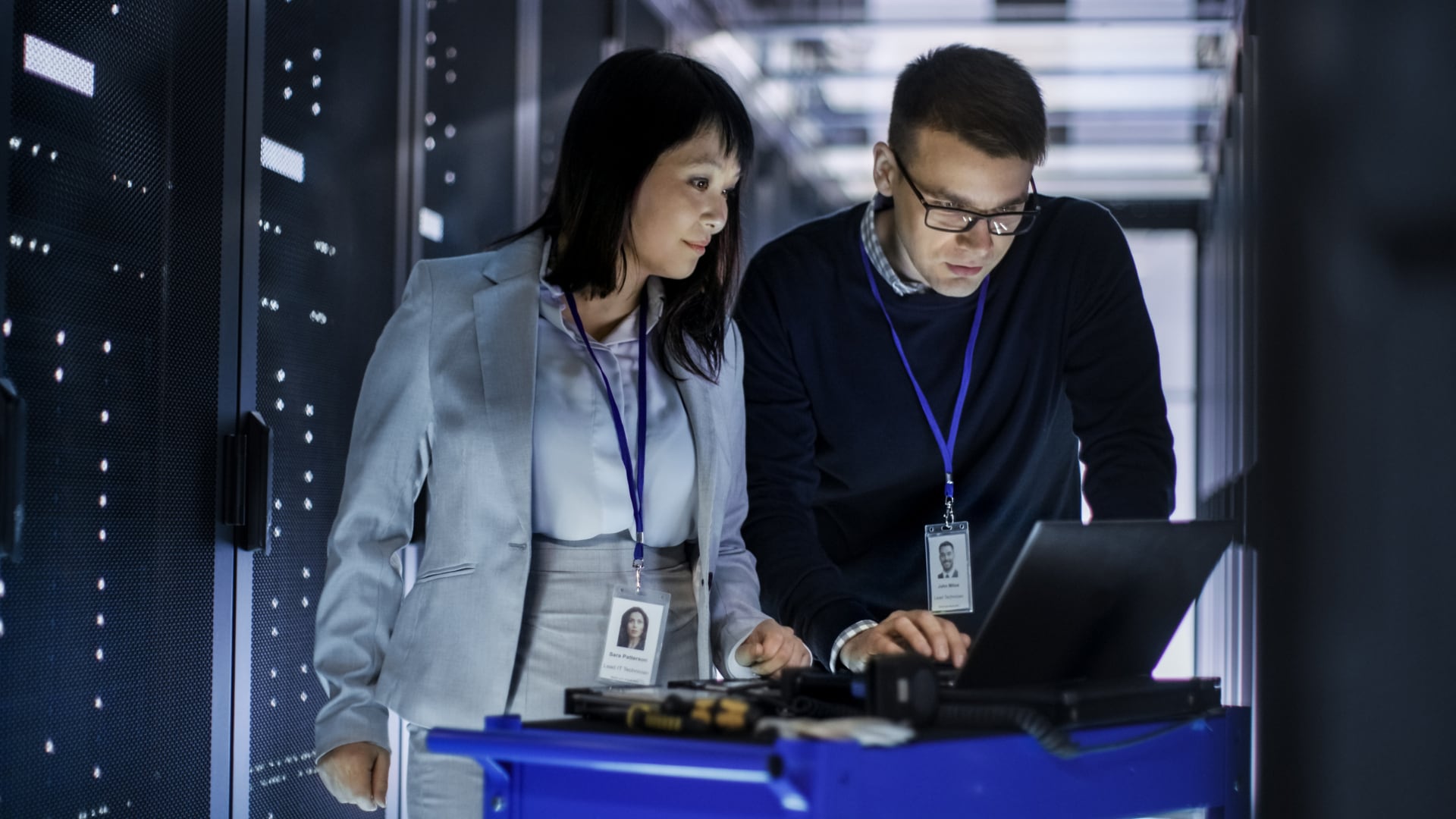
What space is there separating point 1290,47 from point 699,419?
122 cm

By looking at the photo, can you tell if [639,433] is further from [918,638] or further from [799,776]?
[799,776]

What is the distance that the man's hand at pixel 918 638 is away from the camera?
1.53m

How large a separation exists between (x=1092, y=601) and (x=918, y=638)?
0.33 meters

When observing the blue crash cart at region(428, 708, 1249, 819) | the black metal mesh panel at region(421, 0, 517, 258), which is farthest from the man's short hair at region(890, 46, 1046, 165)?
the black metal mesh panel at region(421, 0, 517, 258)

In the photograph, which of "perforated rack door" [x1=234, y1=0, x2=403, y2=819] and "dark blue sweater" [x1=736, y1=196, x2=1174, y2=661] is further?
"perforated rack door" [x1=234, y1=0, x2=403, y2=819]

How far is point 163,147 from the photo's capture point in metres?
2.31

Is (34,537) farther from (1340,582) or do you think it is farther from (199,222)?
(1340,582)

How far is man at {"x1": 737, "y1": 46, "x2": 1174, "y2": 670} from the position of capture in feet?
7.16

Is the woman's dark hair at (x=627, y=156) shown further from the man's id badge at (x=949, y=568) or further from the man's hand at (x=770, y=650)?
the man's id badge at (x=949, y=568)

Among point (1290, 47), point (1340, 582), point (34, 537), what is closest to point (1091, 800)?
point (1340, 582)

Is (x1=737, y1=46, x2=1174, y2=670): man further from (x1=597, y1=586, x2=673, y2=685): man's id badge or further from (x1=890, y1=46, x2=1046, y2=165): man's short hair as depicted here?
(x1=597, y1=586, x2=673, y2=685): man's id badge

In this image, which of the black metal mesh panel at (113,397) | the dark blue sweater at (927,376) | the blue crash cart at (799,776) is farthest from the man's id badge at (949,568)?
the black metal mesh panel at (113,397)

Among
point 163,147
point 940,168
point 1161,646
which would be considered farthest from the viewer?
point 163,147

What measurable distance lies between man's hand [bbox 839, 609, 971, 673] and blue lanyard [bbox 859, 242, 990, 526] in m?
0.65
